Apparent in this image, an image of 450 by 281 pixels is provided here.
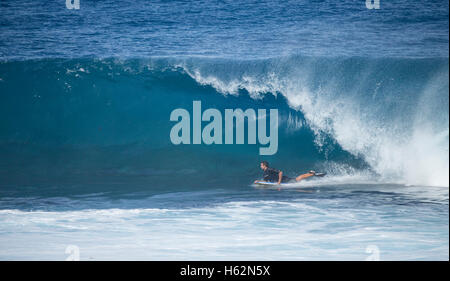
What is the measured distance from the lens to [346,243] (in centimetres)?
573

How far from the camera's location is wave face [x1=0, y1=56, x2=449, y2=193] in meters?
11.2

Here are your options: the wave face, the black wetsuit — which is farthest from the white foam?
the black wetsuit

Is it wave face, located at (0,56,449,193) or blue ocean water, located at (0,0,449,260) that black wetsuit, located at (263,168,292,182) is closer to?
blue ocean water, located at (0,0,449,260)

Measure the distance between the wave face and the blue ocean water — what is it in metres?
0.05

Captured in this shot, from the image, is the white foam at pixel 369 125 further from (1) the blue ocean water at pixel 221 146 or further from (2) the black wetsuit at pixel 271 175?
(2) the black wetsuit at pixel 271 175

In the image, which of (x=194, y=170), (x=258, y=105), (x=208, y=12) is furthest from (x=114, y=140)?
(x=208, y=12)

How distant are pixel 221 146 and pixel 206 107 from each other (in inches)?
53.9

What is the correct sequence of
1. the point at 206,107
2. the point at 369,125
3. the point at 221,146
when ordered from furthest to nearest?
the point at 206,107, the point at 221,146, the point at 369,125

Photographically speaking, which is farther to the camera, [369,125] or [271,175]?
[369,125]

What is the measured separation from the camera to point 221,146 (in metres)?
12.7

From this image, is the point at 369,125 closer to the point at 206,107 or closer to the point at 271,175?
the point at 271,175

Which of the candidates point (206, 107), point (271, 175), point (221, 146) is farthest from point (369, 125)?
point (206, 107)

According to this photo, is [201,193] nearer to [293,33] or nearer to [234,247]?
[234,247]

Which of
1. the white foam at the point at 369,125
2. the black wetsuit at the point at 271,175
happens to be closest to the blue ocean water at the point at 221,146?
the white foam at the point at 369,125
